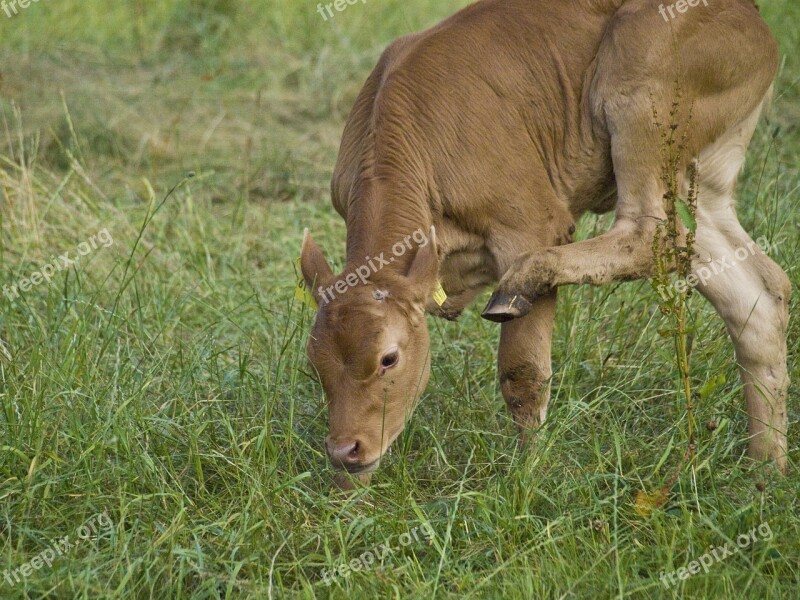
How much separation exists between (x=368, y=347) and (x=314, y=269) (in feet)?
1.58

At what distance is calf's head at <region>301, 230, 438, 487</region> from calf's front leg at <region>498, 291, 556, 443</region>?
54 centimetres

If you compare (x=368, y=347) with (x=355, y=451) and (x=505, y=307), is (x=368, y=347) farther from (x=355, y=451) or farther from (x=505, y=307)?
(x=505, y=307)

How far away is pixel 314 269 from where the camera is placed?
474 centimetres

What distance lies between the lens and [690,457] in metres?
4.52

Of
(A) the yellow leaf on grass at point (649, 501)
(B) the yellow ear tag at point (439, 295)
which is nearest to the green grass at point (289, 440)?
(A) the yellow leaf on grass at point (649, 501)

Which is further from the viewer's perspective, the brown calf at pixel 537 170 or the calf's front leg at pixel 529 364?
the calf's front leg at pixel 529 364

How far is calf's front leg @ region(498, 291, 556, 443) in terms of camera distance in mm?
5027

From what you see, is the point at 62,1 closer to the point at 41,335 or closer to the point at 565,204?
the point at 41,335

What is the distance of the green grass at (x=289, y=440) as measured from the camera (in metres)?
4.07

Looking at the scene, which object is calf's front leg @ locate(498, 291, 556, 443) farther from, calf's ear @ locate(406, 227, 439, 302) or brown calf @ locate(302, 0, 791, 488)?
calf's ear @ locate(406, 227, 439, 302)

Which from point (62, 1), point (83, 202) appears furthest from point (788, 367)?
point (62, 1)

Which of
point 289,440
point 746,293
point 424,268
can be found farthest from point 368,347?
point 746,293

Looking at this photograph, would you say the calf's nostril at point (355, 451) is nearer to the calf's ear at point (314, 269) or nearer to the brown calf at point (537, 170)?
the brown calf at point (537, 170)

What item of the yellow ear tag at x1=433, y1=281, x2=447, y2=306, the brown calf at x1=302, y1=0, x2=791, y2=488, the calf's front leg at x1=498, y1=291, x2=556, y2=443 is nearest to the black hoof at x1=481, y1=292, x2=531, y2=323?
the brown calf at x1=302, y1=0, x2=791, y2=488
